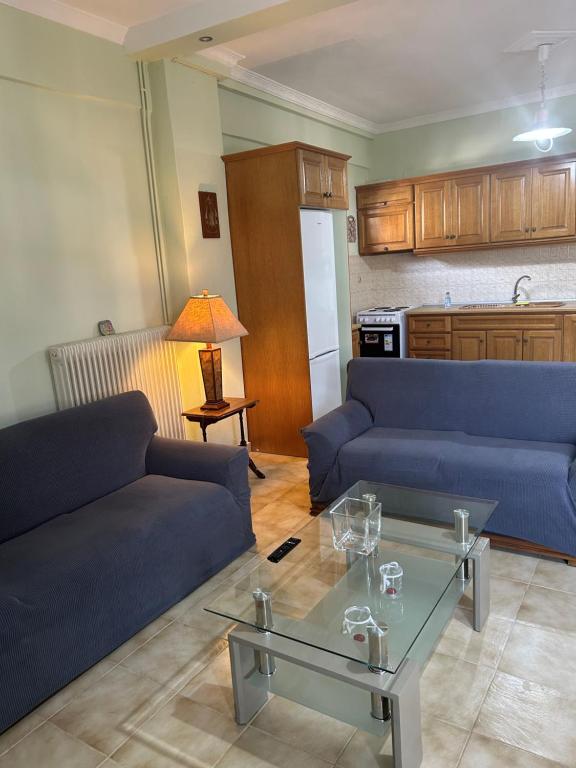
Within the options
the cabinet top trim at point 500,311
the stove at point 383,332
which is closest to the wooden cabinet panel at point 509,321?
the cabinet top trim at point 500,311

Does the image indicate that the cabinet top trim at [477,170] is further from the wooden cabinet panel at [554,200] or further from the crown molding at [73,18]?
the crown molding at [73,18]

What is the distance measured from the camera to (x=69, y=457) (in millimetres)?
2668

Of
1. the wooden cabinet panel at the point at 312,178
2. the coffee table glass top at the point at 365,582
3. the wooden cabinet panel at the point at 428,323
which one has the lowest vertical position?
the coffee table glass top at the point at 365,582

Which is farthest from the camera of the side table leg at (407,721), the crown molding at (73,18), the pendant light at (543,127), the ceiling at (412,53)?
the pendant light at (543,127)

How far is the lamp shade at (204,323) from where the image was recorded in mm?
3335

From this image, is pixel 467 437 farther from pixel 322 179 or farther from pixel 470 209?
pixel 470 209

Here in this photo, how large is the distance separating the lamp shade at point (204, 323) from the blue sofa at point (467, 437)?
0.75 meters

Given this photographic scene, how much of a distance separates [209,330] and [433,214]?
3.25 meters

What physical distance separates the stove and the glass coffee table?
339 centimetres

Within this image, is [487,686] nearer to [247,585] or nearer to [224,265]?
[247,585]

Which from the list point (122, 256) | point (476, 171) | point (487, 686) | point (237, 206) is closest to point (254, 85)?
point (237, 206)

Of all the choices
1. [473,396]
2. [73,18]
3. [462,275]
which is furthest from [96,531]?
[462,275]

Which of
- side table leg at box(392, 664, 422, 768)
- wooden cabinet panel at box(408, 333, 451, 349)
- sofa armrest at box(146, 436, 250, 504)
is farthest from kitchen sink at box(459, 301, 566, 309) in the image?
side table leg at box(392, 664, 422, 768)

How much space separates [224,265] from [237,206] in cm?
41
